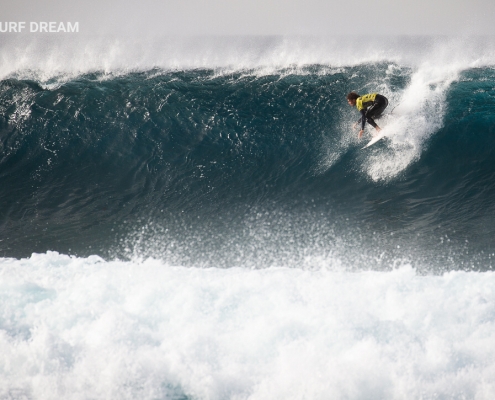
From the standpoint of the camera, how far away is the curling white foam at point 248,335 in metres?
4.98

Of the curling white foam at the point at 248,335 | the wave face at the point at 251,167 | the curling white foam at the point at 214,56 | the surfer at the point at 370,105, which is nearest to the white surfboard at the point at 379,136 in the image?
the wave face at the point at 251,167

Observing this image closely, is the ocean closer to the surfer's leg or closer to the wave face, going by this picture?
the wave face

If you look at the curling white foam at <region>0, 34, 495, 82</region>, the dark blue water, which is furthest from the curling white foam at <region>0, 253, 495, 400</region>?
the curling white foam at <region>0, 34, 495, 82</region>

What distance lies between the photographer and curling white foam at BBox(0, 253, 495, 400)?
4.98 metres

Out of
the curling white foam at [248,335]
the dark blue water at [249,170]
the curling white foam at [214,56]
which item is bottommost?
the curling white foam at [248,335]

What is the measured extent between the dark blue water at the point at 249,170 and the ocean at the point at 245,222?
45 millimetres

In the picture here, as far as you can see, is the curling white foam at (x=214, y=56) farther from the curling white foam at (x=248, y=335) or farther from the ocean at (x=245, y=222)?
the curling white foam at (x=248, y=335)

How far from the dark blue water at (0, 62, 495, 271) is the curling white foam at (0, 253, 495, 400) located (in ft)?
4.81

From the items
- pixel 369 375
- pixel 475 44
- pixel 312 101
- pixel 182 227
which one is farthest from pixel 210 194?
pixel 475 44

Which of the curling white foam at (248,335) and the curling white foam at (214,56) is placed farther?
the curling white foam at (214,56)

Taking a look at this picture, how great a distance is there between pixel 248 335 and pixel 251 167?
17.2ft

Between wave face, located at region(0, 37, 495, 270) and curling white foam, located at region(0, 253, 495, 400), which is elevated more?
wave face, located at region(0, 37, 495, 270)

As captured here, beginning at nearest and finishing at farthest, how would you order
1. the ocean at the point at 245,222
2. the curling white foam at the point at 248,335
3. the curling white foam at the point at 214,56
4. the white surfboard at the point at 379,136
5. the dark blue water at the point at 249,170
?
the curling white foam at the point at 248,335, the ocean at the point at 245,222, the dark blue water at the point at 249,170, the white surfboard at the point at 379,136, the curling white foam at the point at 214,56

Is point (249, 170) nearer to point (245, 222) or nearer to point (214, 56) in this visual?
point (245, 222)
